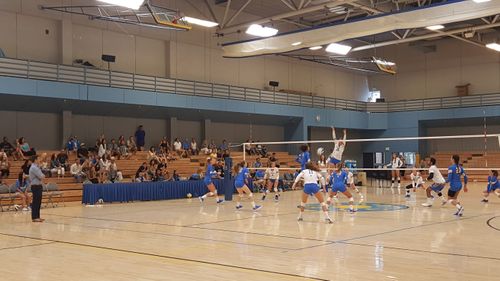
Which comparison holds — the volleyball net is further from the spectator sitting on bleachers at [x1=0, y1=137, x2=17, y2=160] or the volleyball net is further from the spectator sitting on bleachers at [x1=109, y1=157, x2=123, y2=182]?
the spectator sitting on bleachers at [x1=0, y1=137, x2=17, y2=160]

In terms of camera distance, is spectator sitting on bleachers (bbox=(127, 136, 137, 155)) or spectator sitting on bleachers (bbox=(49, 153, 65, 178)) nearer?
spectator sitting on bleachers (bbox=(49, 153, 65, 178))

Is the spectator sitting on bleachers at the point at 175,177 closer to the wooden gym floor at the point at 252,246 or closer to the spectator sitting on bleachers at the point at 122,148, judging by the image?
the spectator sitting on bleachers at the point at 122,148

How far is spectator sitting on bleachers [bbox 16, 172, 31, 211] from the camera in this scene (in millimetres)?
21828

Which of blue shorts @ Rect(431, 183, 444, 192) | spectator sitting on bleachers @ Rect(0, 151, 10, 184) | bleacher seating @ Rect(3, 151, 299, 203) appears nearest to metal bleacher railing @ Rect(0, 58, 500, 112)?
bleacher seating @ Rect(3, 151, 299, 203)

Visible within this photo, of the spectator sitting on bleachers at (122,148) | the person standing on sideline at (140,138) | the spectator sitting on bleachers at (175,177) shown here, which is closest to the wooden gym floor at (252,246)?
the spectator sitting on bleachers at (175,177)

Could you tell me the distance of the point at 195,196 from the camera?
28844mm

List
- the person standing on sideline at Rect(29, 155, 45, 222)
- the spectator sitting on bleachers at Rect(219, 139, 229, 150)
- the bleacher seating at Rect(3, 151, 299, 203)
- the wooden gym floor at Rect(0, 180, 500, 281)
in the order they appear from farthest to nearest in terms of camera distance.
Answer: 1. the spectator sitting on bleachers at Rect(219, 139, 229, 150)
2. the bleacher seating at Rect(3, 151, 299, 203)
3. the person standing on sideline at Rect(29, 155, 45, 222)
4. the wooden gym floor at Rect(0, 180, 500, 281)

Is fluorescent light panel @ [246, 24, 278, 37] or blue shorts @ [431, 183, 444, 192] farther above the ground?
fluorescent light panel @ [246, 24, 278, 37]

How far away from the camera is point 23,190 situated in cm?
2191

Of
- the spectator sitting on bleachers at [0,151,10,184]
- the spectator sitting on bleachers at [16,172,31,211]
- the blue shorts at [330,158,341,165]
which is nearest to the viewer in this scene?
the spectator sitting on bleachers at [16,172,31,211]

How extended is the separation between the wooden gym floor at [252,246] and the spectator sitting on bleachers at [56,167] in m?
6.52

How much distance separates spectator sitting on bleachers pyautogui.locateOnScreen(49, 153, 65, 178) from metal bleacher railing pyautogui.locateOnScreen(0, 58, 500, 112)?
477cm

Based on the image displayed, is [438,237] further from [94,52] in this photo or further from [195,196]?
[94,52]

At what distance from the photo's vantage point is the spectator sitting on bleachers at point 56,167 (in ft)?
86.2
